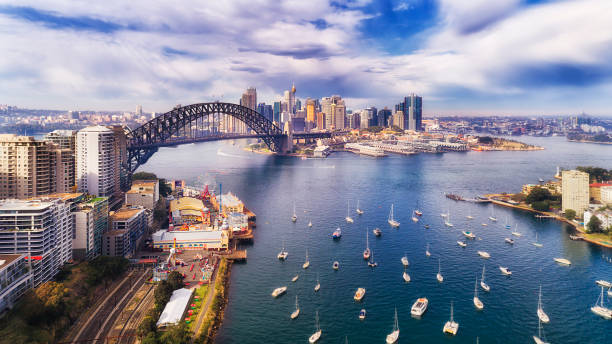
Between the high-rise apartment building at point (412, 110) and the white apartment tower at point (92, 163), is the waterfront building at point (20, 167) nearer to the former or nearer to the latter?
the white apartment tower at point (92, 163)

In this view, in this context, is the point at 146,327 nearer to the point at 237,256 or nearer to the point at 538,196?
the point at 237,256

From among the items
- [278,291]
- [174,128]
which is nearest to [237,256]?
[278,291]

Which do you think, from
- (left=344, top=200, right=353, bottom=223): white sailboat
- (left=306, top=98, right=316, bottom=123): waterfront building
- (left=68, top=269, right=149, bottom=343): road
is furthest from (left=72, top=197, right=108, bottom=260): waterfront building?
(left=306, top=98, right=316, bottom=123): waterfront building

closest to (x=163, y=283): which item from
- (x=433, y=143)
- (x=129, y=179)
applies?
(x=129, y=179)

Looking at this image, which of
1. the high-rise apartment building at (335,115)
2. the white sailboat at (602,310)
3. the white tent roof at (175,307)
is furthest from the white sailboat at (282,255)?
the high-rise apartment building at (335,115)

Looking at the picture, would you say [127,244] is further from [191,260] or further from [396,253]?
[396,253]

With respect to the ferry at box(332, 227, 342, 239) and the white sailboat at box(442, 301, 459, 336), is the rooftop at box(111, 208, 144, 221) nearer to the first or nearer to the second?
the ferry at box(332, 227, 342, 239)
